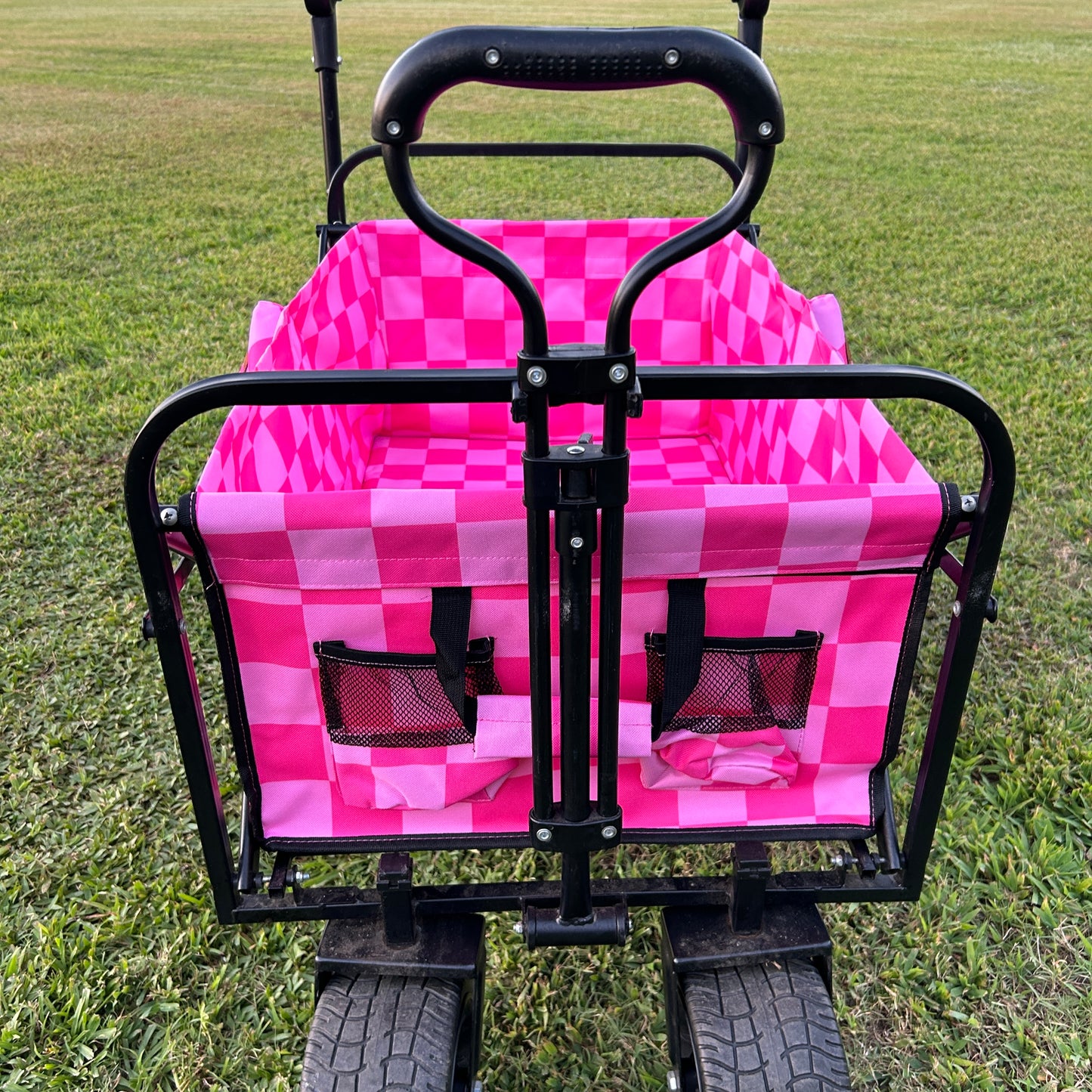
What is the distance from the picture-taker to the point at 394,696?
1159mm

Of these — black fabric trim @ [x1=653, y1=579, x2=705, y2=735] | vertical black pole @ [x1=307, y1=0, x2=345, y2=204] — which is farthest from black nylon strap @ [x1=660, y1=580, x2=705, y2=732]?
vertical black pole @ [x1=307, y1=0, x2=345, y2=204]

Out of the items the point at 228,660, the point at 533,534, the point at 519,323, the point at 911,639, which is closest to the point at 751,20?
the point at 519,323

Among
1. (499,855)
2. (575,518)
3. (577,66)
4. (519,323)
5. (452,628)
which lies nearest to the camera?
(577,66)

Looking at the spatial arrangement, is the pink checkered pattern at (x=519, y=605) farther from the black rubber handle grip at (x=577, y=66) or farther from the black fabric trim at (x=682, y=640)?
the black rubber handle grip at (x=577, y=66)

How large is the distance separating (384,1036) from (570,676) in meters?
0.52

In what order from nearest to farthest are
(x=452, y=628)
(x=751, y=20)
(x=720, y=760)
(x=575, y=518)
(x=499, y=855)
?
(x=575, y=518), (x=452, y=628), (x=720, y=760), (x=499, y=855), (x=751, y=20)

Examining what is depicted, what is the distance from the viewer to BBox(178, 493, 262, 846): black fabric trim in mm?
1028

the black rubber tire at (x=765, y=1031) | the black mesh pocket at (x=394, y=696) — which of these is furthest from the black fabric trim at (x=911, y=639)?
the black mesh pocket at (x=394, y=696)

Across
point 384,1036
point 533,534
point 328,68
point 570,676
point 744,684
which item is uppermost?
point 328,68

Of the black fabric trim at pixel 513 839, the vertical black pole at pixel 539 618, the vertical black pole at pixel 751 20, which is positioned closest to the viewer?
the vertical black pole at pixel 539 618

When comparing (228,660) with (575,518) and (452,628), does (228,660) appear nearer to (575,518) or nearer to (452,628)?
(452,628)

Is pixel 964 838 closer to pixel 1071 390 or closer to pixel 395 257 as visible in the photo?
Result: pixel 395 257

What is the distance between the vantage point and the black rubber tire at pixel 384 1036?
1172 mm

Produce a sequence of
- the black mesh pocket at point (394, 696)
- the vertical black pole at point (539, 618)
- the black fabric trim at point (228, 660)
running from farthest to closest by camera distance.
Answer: the black mesh pocket at point (394, 696) < the black fabric trim at point (228, 660) < the vertical black pole at point (539, 618)
